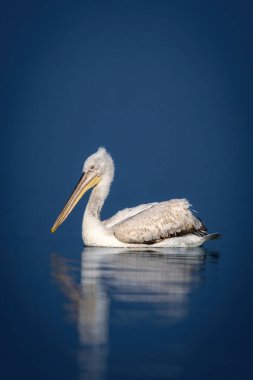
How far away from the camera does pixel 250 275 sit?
8414 millimetres

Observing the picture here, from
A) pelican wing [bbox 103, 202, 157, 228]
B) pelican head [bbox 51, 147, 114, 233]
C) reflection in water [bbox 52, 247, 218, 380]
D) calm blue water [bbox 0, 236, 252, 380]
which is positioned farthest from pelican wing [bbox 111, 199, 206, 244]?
calm blue water [bbox 0, 236, 252, 380]

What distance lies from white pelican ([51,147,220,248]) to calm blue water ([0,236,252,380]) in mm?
1760

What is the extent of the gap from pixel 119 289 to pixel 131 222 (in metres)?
4.06

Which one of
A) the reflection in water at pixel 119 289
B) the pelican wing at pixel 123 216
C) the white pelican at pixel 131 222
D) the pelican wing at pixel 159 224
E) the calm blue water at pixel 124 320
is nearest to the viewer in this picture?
the calm blue water at pixel 124 320

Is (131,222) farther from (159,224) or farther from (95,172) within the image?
(95,172)

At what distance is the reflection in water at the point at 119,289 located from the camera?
455 cm

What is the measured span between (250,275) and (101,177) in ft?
12.8

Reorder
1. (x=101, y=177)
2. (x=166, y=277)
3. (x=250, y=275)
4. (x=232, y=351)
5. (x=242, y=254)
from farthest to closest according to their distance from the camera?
(x=101, y=177), (x=242, y=254), (x=250, y=275), (x=166, y=277), (x=232, y=351)

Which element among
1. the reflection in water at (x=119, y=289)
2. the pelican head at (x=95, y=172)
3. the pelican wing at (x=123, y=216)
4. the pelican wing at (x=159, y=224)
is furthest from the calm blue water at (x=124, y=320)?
the pelican head at (x=95, y=172)

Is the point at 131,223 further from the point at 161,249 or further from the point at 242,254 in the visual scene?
the point at 242,254

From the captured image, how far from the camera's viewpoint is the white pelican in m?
10.8

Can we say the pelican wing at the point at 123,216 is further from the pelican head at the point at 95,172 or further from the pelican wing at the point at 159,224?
the pelican head at the point at 95,172

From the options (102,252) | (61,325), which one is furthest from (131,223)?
A: (61,325)

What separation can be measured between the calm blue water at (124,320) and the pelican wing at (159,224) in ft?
5.49
